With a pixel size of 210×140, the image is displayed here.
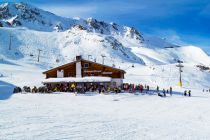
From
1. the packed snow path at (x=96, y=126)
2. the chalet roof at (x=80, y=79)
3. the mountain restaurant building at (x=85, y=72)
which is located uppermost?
the mountain restaurant building at (x=85, y=72)

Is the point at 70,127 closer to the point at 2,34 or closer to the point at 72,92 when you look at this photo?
the point at 72,92

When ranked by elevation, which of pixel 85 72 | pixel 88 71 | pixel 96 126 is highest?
pixel 88 71

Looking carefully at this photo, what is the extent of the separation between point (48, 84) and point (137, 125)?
32.5 metres

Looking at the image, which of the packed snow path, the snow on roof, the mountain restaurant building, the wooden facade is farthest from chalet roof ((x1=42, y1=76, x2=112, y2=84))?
the packed snow path

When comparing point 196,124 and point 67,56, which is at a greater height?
point 67,56

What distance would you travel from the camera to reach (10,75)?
73625 millimetres

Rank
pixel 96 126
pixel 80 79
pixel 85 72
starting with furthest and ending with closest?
pixel 85 72
pixel 80 79
pixel 96 126

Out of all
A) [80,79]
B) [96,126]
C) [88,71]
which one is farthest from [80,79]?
[96,126]

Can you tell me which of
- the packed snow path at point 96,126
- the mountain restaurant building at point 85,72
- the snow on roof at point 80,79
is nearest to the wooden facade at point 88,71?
the mountain restaurant building at point 85,72

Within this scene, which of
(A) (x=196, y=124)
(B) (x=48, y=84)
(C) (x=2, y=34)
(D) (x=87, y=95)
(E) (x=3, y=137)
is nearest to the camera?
(E) (x=3, y=137)

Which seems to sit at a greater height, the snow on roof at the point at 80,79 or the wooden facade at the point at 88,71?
the wooden facade at the point at 88,71

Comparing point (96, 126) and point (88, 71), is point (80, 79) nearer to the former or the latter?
point (88, 71)

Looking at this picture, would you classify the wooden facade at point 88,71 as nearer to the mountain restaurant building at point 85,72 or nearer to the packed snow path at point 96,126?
the mountain restaurant building at point 85,72

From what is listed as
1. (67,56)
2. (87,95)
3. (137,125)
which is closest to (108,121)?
(137,125)
